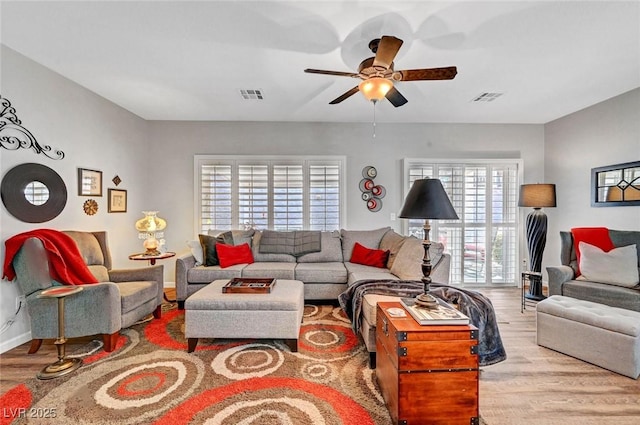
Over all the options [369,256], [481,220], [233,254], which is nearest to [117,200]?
[233,254]

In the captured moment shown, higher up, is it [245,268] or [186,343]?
[245,268]

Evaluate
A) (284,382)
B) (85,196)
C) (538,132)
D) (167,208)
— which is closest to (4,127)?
(85,196)

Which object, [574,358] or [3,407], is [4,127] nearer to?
[3,407]

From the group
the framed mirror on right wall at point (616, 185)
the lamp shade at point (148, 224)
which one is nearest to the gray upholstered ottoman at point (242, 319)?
the lamp shade at point (148, 224)

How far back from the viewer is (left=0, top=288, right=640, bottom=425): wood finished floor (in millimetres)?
1727

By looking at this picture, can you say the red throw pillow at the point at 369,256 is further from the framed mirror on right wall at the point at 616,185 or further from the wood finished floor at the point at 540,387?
the framed mirror on right wall at the point at 616,185

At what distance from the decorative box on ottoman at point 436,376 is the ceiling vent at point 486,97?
10.7 feet

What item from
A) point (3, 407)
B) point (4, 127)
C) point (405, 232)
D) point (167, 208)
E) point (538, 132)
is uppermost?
point (538, 132)

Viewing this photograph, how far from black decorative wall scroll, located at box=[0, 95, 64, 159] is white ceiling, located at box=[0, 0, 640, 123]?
1.96 feet

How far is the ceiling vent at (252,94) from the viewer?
11.3 ft

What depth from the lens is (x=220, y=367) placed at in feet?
7.28

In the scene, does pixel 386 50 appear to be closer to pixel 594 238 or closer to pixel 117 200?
pixel 594 238

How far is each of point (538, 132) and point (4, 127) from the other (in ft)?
23.4

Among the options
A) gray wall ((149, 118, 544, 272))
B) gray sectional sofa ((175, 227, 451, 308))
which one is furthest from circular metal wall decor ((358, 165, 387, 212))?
gray sectional sofa ((175, 227, 451, 308))
